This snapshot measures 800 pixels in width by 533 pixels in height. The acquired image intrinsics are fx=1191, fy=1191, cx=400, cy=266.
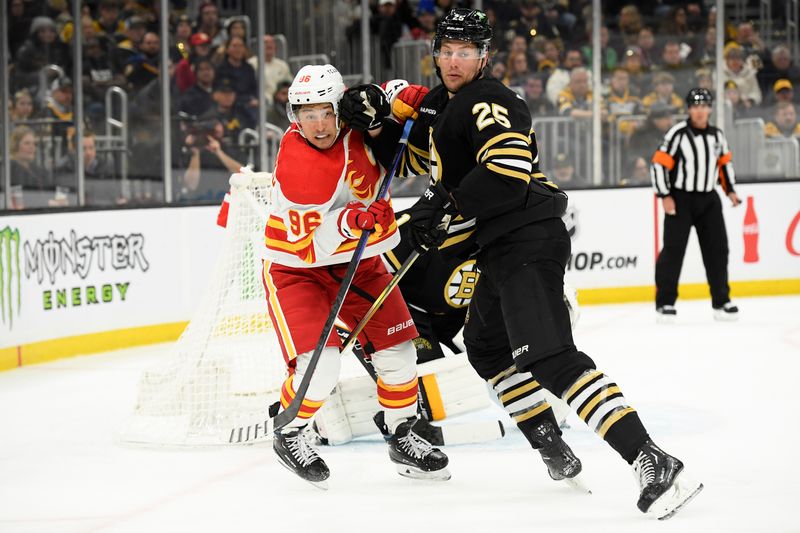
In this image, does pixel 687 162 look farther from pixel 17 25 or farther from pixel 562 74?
pixel 17 25

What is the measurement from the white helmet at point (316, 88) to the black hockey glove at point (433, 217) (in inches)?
14.6

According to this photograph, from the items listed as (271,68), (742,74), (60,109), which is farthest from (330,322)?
(742,74)

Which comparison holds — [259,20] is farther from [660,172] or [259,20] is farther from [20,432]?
[20,432]

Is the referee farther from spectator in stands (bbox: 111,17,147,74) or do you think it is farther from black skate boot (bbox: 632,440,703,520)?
black skate boot (bbox: 632,440,703,520)

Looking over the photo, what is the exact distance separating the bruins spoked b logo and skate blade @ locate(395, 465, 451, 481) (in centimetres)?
66

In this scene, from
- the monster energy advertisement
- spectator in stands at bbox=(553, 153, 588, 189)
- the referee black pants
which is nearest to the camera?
the monster energy advertisement

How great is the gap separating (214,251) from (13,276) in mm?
A: 1326

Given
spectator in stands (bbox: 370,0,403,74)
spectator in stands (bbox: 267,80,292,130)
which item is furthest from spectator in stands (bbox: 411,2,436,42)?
spectator in stands (bbox: 267,80,292,130)

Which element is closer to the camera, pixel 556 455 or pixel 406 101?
pixel 556 455

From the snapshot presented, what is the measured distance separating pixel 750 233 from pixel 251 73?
3388 millimetres

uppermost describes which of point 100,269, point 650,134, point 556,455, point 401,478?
point 650,134

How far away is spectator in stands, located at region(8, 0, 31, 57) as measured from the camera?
21.8ft

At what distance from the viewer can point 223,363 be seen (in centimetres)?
396

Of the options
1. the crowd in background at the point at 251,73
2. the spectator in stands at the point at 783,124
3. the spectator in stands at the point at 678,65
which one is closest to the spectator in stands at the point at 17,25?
the crowd in background at the point at 251,73
